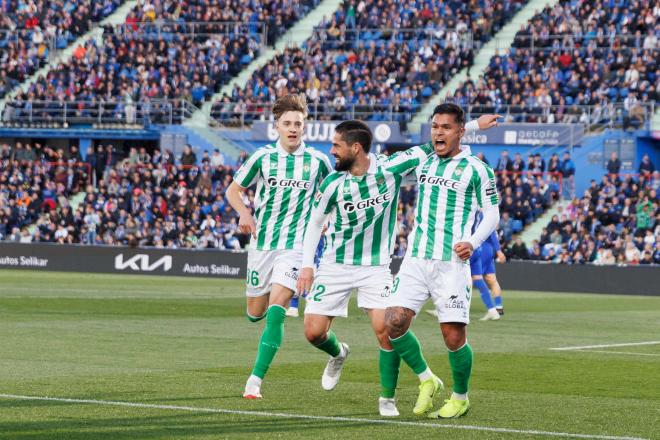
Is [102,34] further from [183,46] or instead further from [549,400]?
[549,400]

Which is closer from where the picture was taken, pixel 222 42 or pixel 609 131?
Result: pixel 609 131

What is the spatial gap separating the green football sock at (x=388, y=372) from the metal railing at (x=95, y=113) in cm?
3670

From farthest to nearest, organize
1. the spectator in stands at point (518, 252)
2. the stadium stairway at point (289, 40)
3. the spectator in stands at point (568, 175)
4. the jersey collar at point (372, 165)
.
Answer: the stadium stairway at point (289, 40), the spectator in stands at point (568, 175), the spectator in stands at point (518, 252), the jersey collar at point (372, 165)

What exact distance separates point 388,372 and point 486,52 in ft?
120

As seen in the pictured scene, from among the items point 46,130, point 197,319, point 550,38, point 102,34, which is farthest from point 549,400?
point 102,34

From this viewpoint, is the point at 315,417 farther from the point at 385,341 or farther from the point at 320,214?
the point at 320,214

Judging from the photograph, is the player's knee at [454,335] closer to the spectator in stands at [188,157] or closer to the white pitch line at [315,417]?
the white pitch line at [315,417]

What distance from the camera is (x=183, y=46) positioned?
49594mm

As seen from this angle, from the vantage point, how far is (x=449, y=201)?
9812 mm

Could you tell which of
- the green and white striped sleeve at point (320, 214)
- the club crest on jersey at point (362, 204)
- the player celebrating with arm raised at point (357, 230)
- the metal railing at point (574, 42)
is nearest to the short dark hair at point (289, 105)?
the player celebrating with arm raised at point (357, 230)

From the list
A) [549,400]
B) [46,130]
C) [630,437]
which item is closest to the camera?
[630,437]

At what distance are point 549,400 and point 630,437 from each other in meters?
2.17

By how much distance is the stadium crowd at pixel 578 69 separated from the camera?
4047 cm

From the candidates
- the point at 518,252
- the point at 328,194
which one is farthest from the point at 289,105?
the point at 518,252
